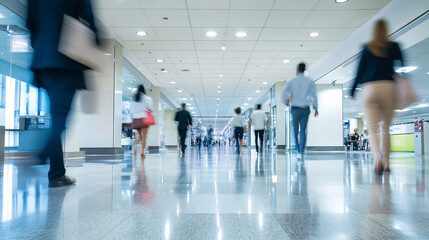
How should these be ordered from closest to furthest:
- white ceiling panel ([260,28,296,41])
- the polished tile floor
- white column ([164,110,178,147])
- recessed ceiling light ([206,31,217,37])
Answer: the polished tile floor → white ceiling panel ([260,28,296,41]) → recessed ceiling light ([206,31,217,37]) → white column ([164,110,178,147])

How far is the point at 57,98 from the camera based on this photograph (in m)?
2.55

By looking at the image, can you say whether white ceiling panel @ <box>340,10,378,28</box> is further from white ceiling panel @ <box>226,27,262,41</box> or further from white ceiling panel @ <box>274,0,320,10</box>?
white ceiling panel @ <box>226,27,262,41</box>

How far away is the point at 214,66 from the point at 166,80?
4.40 m

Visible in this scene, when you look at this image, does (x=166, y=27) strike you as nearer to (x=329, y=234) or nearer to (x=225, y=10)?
(x=225, y=10)

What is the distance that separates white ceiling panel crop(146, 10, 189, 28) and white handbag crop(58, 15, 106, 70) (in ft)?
19.4

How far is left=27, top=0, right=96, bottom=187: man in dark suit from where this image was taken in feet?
8.14

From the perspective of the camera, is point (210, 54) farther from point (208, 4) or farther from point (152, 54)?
point (208, 4)

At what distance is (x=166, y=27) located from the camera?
30.2ft

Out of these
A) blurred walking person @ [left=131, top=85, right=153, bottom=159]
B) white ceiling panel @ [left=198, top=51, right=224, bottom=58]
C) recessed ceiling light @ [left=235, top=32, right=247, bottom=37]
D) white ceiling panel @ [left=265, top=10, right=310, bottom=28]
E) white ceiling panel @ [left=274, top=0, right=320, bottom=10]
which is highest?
white ceiling panel @ [left=274, top=0, right=320, bottom=10]

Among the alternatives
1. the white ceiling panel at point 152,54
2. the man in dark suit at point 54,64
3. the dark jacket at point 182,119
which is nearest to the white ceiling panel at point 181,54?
the white ceiling panel at point 152,54

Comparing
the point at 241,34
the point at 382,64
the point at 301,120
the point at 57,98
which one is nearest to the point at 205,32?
the point at 241,34

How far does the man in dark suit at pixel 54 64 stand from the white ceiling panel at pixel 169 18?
5.81 meters

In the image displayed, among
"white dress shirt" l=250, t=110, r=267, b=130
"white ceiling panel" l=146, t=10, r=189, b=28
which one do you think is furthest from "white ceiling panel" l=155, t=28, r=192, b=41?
"white dress shirt" l=250, t=110, r=267, b=130

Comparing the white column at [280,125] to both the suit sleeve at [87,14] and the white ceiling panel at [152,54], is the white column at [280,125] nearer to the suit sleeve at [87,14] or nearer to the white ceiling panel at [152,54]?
the white ceiling panel at [152,54]
